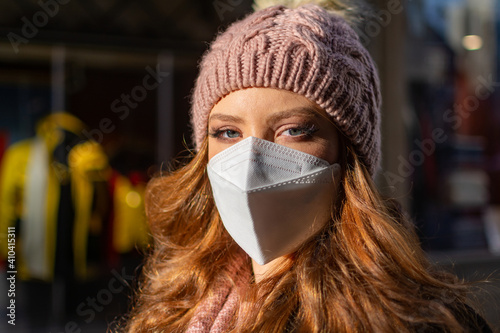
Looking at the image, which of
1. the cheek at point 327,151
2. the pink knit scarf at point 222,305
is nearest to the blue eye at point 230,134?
the cheek at point 327,151

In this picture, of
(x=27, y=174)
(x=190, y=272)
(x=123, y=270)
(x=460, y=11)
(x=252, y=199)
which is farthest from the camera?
(x=460, y=11)

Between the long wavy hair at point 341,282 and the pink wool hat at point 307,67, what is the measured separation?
4.8 inches

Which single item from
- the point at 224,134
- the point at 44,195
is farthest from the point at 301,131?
the point at 44,195

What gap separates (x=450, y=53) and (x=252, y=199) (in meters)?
4.08

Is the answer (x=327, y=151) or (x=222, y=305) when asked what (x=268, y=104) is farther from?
(x=222, y=305)

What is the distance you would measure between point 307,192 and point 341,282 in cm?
26

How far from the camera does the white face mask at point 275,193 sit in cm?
125

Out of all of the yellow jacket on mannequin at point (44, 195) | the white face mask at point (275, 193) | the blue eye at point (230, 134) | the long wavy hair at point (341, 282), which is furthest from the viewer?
the yellow jacket on mannequin at point (44, 195)

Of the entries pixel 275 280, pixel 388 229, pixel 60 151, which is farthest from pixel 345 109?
pixel 60 151

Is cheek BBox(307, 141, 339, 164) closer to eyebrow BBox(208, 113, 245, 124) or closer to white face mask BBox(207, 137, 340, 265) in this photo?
white face mask BBox(207, 137, 340, 265)

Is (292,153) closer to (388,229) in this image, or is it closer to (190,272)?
(388,229)

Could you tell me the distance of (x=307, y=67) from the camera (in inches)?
51.1

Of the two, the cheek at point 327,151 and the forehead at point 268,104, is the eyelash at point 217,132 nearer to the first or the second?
the forehead at point 268,104

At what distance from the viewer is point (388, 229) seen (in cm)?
125
